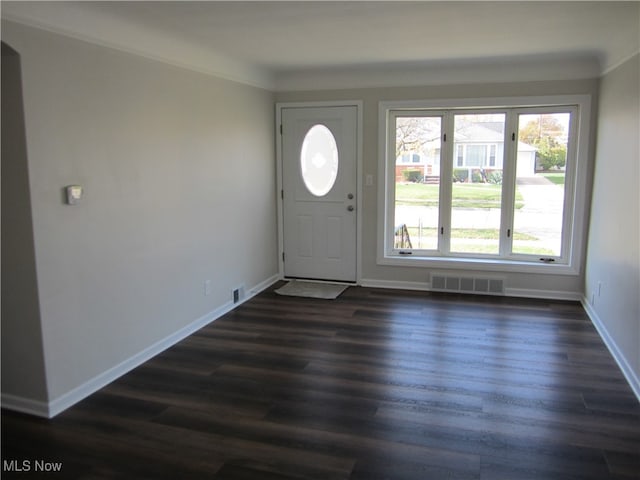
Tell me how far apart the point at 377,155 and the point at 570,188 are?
6.52 ft

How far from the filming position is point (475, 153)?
17.2 ft

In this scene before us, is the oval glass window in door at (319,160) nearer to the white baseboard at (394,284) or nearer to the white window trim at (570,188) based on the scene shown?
the white window trim at (570,188)

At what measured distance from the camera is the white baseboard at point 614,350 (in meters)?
3.10

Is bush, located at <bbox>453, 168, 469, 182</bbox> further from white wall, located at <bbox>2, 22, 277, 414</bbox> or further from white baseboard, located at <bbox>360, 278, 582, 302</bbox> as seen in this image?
white wall, located at <bbox>2, 22, 277, 414</bbox>

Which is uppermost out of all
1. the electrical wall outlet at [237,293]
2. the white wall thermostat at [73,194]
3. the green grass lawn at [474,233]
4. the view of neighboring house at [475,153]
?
the view of neighboring house at [475,153]

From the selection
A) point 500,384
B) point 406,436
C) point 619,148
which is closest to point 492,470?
point 406,436

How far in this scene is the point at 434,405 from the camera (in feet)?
9.66

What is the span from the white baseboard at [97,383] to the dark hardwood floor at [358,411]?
0.22 ft

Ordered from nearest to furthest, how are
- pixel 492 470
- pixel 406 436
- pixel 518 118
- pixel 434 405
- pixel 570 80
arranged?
1. pixel 492 470
2. pixel 406 436
3. pixel 434 405
4. pixel 570 80
5. pixel 518 118

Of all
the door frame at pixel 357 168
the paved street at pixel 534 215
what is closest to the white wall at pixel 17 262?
the door frame at pixel 357 168

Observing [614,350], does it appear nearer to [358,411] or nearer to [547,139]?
[358,411]

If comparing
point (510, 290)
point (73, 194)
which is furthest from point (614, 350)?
point (73, 194)

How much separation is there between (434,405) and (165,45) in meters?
3.09

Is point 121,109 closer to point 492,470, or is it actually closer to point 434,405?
point 434,405
